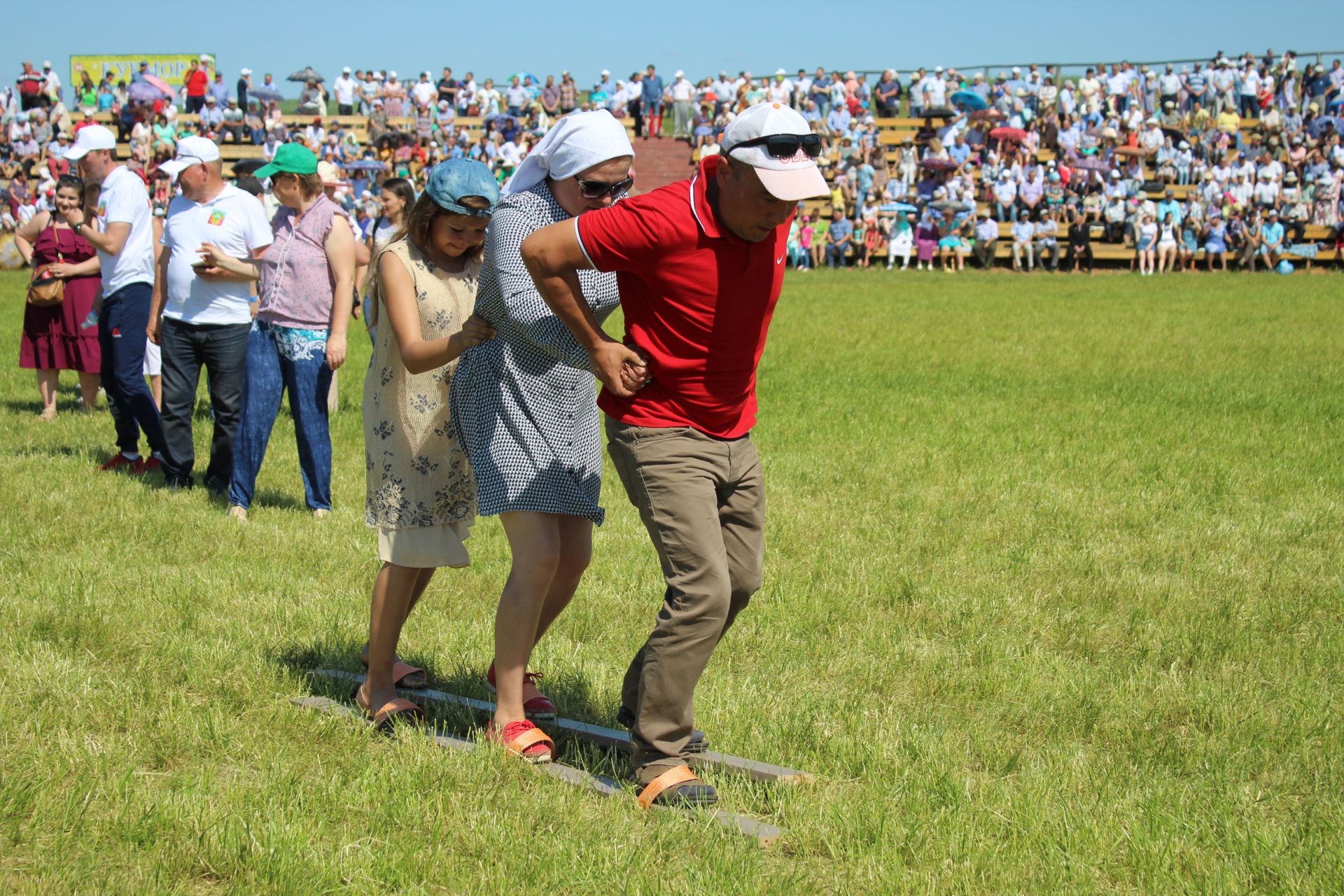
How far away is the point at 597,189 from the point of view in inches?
148

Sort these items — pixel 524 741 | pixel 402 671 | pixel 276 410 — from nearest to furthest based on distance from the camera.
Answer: pixel 524 741 < pixel 402 671 < pixel 276 410

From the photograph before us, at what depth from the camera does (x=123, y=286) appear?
8328mm

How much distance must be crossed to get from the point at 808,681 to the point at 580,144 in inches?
86.0

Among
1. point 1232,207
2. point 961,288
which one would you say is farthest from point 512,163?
point 1232,207

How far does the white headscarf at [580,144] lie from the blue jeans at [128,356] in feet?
17.1

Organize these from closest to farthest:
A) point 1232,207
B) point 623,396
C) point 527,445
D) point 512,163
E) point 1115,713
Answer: point 623,396
point 527,445
point 1115,713
point 1232,207
point 512,163

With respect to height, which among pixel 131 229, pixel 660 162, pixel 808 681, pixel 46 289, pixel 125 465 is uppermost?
pixel 131 229

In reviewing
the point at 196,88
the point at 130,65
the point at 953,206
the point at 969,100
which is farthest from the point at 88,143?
the point at 130,65

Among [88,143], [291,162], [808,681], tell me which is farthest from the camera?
[88,143]

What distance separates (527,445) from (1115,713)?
7.27 ft

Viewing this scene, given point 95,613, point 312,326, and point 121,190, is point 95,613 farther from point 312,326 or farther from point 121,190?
point 121,190

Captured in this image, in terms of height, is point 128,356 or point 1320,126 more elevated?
point 1320,126

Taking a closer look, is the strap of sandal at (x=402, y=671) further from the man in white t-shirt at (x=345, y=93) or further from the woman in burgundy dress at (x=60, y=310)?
the man in white t-shirt at (x=345, y=93)

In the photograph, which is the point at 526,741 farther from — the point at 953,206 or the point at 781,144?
the point at 953,206
